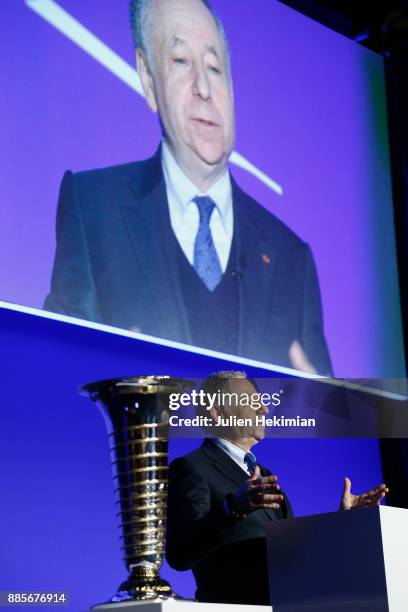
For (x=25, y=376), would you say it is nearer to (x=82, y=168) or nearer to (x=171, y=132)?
(x=82, y=168)

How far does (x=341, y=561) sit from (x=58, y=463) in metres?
1.29

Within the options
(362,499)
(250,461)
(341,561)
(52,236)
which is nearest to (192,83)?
(52,236)

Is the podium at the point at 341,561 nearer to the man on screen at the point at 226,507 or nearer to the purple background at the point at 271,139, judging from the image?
the man on screen at the point at 226,507

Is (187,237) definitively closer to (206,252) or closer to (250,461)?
(206,252)

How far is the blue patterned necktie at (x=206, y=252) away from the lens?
11.4 feet

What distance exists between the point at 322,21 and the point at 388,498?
2.01 metres

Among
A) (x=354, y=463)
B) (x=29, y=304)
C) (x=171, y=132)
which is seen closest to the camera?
(x=29, y=304)

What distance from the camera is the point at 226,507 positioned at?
2078mm

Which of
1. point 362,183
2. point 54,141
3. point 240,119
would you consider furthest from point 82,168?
point 362,183

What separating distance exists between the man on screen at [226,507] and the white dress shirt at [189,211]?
1103 millimetres

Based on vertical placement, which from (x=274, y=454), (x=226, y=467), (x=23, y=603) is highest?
(x=274, y=454)

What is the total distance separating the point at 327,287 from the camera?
3930 millimetres

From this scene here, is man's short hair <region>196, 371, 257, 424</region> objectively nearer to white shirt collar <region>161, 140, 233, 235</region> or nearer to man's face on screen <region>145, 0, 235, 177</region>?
white shirt collar <region>161, 140, 233, 235</region>

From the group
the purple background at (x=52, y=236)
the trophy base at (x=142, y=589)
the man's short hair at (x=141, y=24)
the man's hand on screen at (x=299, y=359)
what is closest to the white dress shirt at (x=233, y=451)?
the trophy base at (x=142, y=589)
